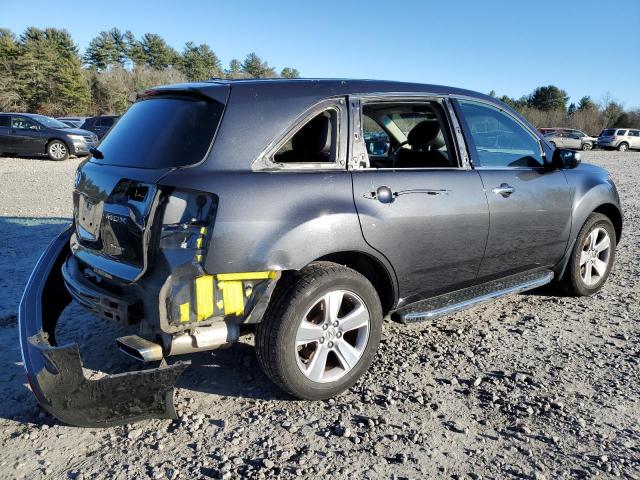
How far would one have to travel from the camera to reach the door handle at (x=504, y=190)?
358cm

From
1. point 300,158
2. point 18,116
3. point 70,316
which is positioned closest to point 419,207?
point 300,158

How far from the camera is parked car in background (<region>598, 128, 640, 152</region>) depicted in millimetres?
34812

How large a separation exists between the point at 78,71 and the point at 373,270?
196 ft

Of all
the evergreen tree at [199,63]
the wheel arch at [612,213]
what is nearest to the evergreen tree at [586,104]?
the evergreen tree at [199,63]

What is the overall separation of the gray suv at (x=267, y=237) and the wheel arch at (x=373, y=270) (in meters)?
0.01

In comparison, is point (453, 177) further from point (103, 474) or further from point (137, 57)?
point (137, 57)

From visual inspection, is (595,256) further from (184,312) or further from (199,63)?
(199,63)

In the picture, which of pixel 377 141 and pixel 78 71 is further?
pixel 78 71

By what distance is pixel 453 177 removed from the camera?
339 centimetres

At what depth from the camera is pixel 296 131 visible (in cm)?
283

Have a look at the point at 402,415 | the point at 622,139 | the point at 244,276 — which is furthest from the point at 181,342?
the point at 622,139

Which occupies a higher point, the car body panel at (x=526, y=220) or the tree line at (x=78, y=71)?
the tree line at (x=78, y=71)

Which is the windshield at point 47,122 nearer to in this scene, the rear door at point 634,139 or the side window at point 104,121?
the side window at point 104,121

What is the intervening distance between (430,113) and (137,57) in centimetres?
7818
